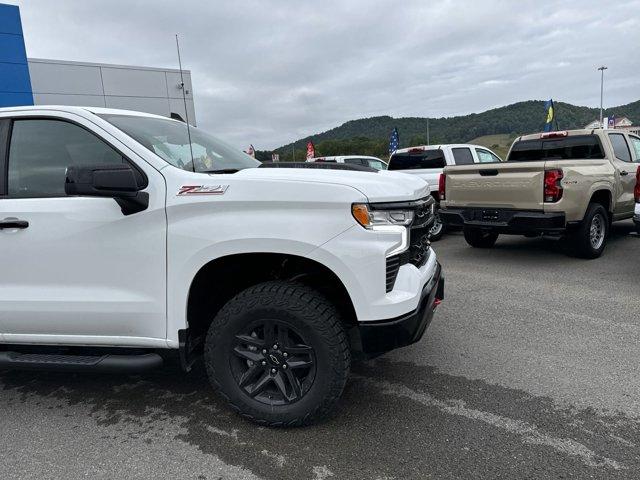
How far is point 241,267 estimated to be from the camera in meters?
2.97

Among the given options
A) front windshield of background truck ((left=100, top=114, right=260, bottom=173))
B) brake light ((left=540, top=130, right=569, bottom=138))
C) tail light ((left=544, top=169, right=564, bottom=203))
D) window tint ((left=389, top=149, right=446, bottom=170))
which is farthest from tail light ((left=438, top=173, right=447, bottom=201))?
front windshield of background truck ((left=100, top=114, right=260, bottom=173))

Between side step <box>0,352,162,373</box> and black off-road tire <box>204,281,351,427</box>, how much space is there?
37 centimetres

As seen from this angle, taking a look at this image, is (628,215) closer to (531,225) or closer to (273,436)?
(531,225)

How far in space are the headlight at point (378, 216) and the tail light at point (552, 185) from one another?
443 centimetres

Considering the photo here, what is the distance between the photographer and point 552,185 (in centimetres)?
637

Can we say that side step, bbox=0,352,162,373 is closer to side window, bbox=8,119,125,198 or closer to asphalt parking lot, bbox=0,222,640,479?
asphalt parking lot, bbox=0,222,640,479

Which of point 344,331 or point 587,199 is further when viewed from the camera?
point 587,199

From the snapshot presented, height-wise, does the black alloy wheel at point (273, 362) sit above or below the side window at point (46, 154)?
below

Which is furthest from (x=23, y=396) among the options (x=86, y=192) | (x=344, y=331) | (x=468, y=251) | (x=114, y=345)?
(x=468, y=251)

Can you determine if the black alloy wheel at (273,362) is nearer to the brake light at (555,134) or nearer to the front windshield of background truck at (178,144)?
the front windshield of background truck at (178,144)

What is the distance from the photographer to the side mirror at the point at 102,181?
251 cm

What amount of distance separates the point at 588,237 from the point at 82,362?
6.57 metres

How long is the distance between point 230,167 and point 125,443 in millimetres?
1845

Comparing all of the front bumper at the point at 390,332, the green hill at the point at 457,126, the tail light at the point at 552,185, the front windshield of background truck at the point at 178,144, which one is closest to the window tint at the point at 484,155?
the tail light at the point at 552,185
